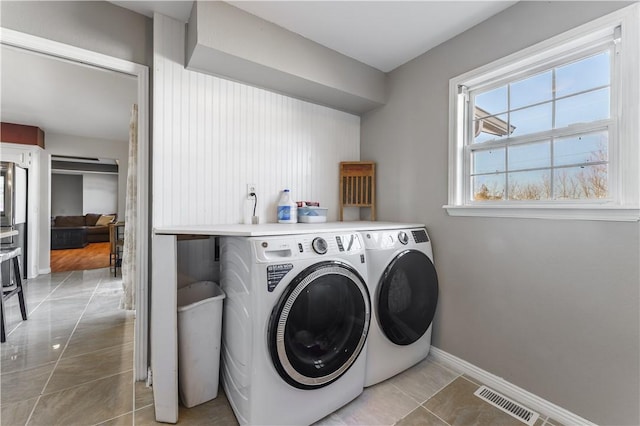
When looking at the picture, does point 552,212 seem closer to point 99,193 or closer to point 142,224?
point 142,224

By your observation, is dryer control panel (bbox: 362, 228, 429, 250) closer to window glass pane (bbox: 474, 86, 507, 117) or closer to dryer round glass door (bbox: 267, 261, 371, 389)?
dryer round glass door (bbox: 267, 261, 371, 389)

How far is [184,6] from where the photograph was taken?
64.0 inches

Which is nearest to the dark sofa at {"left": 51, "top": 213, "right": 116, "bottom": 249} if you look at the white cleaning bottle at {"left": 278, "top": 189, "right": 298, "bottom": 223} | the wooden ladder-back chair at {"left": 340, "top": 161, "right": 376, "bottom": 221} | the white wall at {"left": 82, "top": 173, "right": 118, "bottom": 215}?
the white wall at {"left": 82, "top": 173, "right": 118, "bottom": 215}

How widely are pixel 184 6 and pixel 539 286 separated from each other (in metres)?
2.64

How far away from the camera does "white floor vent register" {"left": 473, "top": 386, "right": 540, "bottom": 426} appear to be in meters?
1.45

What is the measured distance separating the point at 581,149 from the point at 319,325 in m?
1.67

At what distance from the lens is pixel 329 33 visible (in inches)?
74.3

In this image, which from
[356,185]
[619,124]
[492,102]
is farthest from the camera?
[356,185]

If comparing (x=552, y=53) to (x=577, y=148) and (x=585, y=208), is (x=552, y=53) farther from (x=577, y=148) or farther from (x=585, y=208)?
(x=585, y=208)

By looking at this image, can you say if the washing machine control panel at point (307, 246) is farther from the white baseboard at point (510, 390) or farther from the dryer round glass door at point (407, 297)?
the white baseboard at point (510, 390)

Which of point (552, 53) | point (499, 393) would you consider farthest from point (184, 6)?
point (499, 393)

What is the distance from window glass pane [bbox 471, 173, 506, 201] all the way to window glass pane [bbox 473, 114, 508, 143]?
0.26 metres

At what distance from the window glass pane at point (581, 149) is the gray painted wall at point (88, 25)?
8.38 ft

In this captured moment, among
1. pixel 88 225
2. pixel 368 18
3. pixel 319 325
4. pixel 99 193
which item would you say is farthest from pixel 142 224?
pixel 99 193
